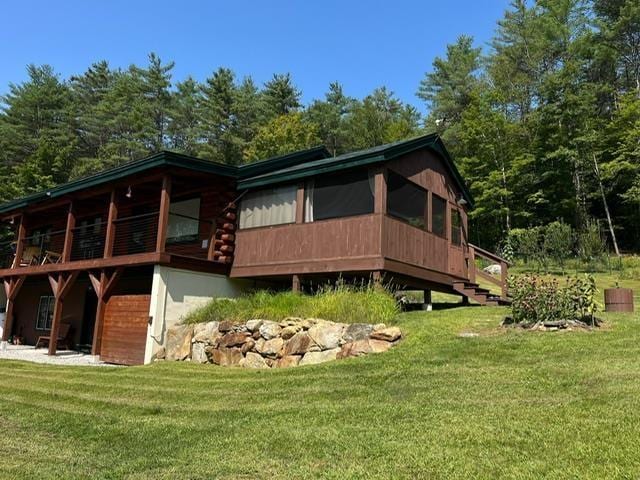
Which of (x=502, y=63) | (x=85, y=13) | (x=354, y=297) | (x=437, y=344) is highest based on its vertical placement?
(x=502, y=63)

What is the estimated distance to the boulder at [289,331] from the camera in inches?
390

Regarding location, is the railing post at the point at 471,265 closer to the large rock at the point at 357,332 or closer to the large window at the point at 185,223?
the large rock at the point at 357,332

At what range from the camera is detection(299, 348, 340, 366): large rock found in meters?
9.24

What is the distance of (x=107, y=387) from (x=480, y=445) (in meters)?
6.53

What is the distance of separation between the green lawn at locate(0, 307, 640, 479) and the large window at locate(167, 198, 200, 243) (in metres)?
6.29

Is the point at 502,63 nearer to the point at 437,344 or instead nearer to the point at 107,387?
the point at 437,344

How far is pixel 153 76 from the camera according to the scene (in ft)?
145

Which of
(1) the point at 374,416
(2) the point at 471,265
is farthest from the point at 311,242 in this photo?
(1) the point at 374,416

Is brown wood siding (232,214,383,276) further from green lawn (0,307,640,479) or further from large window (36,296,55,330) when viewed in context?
large window (36,296,55,330)

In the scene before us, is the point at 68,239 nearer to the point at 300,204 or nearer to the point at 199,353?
the point at 199,353

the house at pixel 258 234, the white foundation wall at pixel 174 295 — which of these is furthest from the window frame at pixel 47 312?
the white foundation wall at pixel 174 295

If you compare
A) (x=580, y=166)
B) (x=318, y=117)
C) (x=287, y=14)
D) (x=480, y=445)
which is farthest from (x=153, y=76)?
(x=480, y=445)

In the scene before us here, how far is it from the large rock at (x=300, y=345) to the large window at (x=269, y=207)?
385cm

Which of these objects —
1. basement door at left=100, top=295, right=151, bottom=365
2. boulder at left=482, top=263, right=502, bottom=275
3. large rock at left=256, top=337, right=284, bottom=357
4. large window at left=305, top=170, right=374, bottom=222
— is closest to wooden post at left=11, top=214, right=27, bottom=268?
basement door at left=100, top=295, right=151, bottom=365
